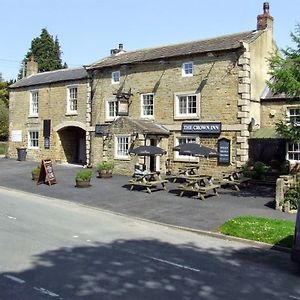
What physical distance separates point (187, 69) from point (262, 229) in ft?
51.7

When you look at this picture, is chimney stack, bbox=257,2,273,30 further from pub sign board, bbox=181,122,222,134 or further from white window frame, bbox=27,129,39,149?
white window frame, bbox=27,129,39,149

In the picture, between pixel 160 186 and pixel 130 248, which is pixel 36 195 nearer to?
pixel 160 186

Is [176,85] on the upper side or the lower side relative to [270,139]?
upper

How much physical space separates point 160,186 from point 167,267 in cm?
1337

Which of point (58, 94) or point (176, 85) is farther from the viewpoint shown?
point (58, 94)

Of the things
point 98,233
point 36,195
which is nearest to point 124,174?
point 36,195

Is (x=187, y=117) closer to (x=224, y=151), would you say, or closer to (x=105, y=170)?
(x=224, y=151)

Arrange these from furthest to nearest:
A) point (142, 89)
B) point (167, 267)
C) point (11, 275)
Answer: point (142, 89) → point (167, 267) → point (11, 275)

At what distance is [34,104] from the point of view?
3650cm

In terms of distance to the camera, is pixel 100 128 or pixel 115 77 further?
pixel 100 128

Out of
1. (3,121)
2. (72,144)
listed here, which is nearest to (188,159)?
(72,144)

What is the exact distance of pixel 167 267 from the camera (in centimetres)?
884

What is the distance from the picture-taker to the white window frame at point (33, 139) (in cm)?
3600

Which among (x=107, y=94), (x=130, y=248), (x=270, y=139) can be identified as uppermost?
(x=107, y=94)
